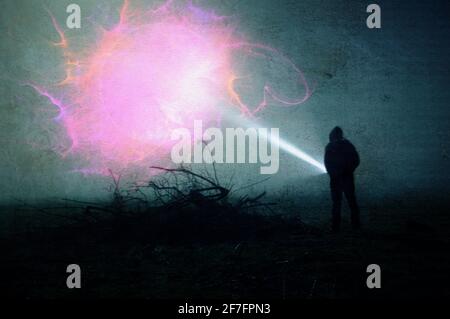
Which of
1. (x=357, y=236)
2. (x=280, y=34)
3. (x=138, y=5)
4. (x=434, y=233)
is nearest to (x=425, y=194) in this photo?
(x=434, y=233)

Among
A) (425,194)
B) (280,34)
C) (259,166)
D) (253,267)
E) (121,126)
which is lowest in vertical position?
(253,267)

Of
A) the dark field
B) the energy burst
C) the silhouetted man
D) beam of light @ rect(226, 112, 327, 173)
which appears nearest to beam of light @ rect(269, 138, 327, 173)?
beam of light @ rect(226, 112, 327, 173)

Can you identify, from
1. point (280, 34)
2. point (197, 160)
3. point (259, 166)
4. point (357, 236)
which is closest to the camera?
point (357, 236)

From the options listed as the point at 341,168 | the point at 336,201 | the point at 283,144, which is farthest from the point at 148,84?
the point at 336,201

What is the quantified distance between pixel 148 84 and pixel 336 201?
2.84 meters

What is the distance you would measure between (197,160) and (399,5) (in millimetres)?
3112

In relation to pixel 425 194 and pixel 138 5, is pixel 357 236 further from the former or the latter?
pixel 138 5

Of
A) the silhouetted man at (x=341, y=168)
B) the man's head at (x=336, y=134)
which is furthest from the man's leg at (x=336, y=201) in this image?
the man's head at (x=336, y=134)

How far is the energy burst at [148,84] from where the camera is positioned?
4.75m

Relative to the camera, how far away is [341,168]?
151 inches

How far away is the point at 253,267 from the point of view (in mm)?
2811

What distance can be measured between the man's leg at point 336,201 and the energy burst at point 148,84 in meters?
1.53

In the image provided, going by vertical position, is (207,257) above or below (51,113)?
below

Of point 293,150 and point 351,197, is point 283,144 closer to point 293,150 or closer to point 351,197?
point 293,150
